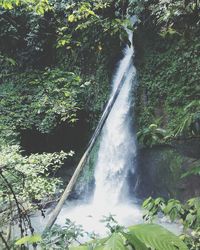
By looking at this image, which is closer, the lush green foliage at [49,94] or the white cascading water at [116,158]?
the lush green foliage at [49,94]

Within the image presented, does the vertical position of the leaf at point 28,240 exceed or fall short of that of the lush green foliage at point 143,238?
it falls short

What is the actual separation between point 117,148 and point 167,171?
175 centimetres

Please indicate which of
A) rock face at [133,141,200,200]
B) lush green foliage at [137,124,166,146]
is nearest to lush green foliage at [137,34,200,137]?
rock face at [133,141,200,200]

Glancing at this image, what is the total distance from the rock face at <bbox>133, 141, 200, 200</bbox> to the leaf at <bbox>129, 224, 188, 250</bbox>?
6493 mm

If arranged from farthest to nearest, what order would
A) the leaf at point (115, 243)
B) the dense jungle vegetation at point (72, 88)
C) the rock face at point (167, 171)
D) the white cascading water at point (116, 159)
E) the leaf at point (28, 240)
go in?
1. the white cascading water at point (116, 159)
2. the rock face at point (167, 171)
3. the dense jungle vegetation at point (72, 88)
4. the leaf at point (28, 240)
5. the leaf at point (115, 243)

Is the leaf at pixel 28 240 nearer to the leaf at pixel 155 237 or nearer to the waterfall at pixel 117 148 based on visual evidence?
the leaf at pixel 155 237

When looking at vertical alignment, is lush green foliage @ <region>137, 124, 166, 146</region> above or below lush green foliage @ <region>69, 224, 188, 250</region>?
above

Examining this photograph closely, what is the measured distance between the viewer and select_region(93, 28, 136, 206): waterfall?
27.2ft

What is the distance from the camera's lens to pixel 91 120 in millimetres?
9391

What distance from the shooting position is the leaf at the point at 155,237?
60 cm

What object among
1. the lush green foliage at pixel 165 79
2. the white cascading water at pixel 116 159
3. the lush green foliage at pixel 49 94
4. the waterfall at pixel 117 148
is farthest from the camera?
the waterfall at pixel 117 148

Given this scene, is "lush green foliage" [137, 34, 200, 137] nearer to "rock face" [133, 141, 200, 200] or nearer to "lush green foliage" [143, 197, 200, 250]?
"rock face" [133, 141, 200, 200]

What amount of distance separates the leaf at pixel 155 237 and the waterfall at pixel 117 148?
25.1 ft

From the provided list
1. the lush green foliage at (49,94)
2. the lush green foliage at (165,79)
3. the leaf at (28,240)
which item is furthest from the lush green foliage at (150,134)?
the lush green foliage at (165,79)
